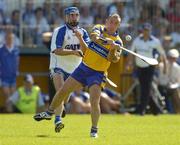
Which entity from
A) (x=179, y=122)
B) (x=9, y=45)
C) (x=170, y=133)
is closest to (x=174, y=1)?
(x=9, y=45)

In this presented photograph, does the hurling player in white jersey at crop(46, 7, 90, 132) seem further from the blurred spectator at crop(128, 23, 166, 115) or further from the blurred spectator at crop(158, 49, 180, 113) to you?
the blurred spectator at crop(158, 49, 180, 113)

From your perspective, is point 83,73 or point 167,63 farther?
point 167,63

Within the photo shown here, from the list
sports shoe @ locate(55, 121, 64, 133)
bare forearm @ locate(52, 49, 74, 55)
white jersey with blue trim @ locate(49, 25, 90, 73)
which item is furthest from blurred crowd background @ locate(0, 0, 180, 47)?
sports shoe @ locate(55, 121, 64, 133)

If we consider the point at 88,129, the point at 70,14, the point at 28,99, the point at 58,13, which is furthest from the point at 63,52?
the point at 58,13

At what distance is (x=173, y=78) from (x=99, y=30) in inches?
454

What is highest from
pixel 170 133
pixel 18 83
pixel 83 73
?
pixel 83 73

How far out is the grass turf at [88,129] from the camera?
13.4 m

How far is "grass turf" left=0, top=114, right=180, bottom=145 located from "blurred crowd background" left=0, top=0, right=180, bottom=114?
20.8 ft

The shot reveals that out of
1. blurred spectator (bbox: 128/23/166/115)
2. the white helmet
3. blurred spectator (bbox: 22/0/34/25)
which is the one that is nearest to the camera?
blurred spectator (bbox: 128/23/166/115)

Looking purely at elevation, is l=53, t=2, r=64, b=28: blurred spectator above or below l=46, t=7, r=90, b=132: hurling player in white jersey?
below

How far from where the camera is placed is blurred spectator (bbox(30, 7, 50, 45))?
86.1 ft

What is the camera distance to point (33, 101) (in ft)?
78.5

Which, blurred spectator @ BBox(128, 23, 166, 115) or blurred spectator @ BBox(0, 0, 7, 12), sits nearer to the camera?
blurred spectator @ BBox(128, 23, 166, 115)

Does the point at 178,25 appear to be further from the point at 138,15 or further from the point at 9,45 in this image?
the point at 9,45
